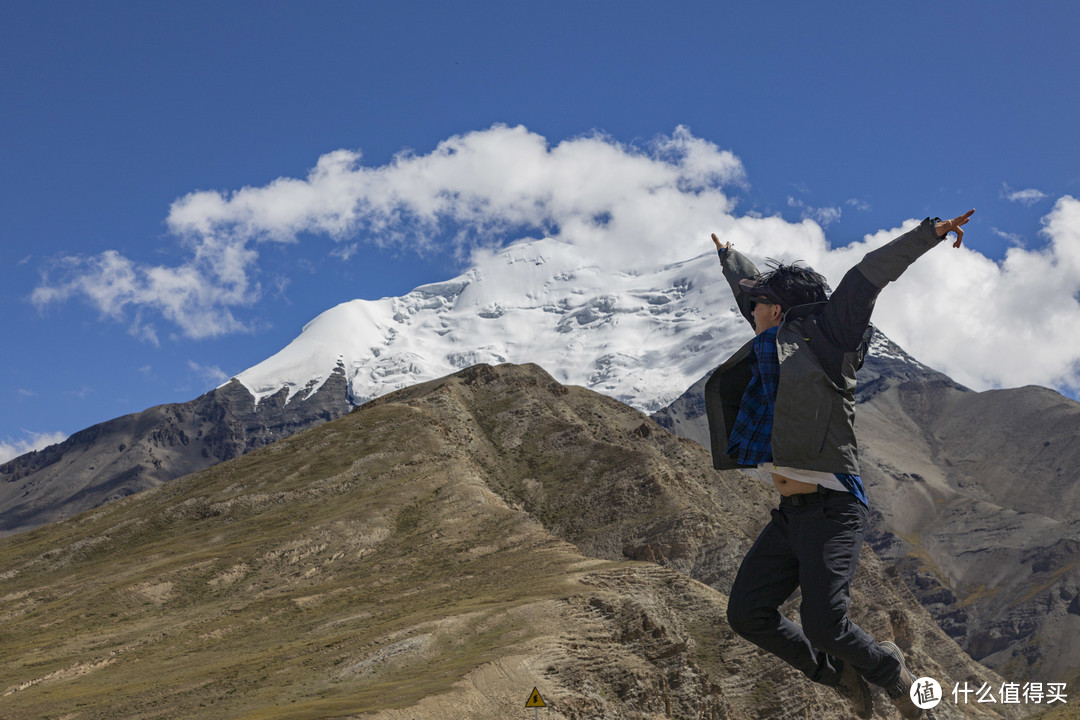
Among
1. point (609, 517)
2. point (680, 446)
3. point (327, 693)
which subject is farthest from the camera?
point (680, 446)

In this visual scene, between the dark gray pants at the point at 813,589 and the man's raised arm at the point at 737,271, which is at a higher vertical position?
the man's raised arm at the point at 737,271

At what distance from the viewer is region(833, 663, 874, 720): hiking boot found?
27.2 ft

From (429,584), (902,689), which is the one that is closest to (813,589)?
(902,689)

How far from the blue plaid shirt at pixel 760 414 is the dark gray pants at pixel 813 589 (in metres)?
0.33

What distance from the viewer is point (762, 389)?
838cm

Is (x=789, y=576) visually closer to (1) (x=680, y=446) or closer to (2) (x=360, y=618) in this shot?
(2) (x=360, y=618)

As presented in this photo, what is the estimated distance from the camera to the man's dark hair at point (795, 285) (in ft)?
28.6

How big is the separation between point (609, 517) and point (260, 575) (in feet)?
151

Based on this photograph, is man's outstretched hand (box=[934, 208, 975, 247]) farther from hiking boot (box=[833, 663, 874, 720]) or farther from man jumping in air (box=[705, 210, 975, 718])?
hiking boot (box=[833, 663, 874, 720])

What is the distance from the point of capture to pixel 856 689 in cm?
841

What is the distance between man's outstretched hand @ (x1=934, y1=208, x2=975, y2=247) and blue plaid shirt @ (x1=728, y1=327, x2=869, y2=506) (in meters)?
1.42

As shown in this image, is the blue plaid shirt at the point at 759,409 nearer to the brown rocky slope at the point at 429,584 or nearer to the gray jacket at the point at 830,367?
the gray jacket at the point at 830,367

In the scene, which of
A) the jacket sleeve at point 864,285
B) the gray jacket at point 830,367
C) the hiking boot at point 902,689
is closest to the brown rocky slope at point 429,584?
the hiking boot at point 902,689

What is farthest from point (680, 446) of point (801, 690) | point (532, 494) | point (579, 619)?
point (579, 619)
